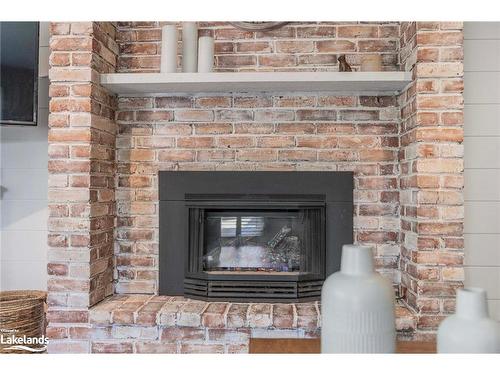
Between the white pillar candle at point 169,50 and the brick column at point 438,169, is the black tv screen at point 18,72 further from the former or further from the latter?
Result: the brick column at point 438,169

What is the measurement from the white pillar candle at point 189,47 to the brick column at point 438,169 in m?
1.09

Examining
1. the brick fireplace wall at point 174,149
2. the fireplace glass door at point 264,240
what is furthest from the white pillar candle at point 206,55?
the fireplace glass door at point 264,240

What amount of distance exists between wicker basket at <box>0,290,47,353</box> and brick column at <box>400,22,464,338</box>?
6.08 ft

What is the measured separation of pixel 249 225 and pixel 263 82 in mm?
755

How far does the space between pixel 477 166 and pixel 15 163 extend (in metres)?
2.51

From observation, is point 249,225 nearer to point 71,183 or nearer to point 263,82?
point 263,82

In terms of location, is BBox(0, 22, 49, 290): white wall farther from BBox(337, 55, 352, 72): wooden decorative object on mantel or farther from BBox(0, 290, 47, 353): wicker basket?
BBox(337, 55, 352, 72): wooden decorative object on mantel

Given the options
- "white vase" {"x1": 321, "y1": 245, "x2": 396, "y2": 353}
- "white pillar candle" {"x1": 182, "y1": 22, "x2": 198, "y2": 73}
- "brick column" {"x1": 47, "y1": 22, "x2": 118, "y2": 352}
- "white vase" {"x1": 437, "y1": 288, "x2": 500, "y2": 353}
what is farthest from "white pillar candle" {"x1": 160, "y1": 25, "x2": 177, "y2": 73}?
"white vase" {"x1": 437, "y1": 288, "x2": 500, "y2": 353}

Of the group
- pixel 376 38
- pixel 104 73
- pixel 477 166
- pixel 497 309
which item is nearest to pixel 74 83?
pixel 104 73

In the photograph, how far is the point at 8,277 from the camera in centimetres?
279

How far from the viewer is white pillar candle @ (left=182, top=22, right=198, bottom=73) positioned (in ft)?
8.20

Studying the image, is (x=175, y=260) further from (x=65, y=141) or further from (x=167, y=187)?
(x=65, y=141)

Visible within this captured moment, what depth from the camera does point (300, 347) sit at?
137 cm

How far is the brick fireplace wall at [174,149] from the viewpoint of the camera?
91.6 inches
